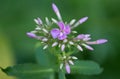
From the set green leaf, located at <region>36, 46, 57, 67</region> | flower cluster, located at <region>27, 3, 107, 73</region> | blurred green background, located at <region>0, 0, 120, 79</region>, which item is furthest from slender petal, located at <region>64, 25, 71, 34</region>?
blurred green background, located at <region>0, 0, 120, 79</region>

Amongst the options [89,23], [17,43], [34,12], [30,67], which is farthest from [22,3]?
[30,67]

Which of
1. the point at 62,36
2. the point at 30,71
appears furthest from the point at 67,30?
the point at 30,71

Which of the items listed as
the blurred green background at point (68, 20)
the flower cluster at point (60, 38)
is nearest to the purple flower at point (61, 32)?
the flower cluster at point (60, 38)

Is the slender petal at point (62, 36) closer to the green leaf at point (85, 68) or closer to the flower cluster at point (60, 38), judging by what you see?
the flower cluster at point (60, 38)

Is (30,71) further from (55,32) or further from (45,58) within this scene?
(55,32)

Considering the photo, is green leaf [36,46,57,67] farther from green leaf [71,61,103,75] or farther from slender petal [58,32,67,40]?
slender petal [58,32,67,40]

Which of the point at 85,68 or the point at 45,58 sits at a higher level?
the point at 45,58
